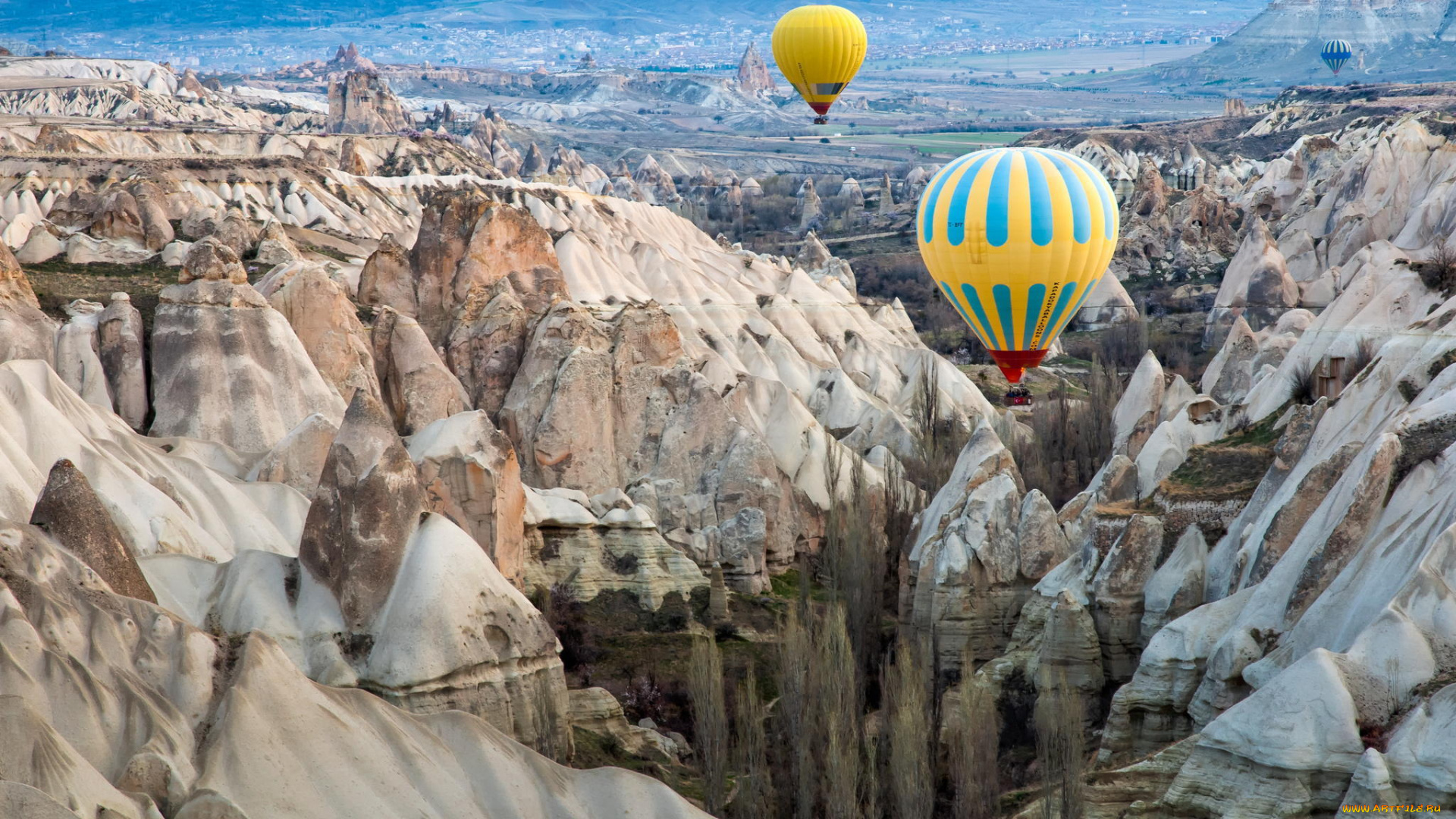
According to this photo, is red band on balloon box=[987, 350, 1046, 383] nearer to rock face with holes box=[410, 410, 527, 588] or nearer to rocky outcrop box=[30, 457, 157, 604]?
rock face with holes box=[410, 410, 527, 588]

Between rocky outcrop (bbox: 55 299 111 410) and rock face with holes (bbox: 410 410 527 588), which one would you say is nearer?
rock face with holes (bbox: 410 410 527 588)

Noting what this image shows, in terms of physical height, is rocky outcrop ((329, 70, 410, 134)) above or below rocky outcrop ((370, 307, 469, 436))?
above

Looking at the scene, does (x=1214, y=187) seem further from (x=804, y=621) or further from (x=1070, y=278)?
(x=804, y=621)

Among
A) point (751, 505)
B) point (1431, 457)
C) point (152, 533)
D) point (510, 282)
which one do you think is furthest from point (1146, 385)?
point (152, 533)

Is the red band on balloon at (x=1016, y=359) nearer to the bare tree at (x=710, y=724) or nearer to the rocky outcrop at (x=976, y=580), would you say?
the rocky outcrop at (x=976, y=580)

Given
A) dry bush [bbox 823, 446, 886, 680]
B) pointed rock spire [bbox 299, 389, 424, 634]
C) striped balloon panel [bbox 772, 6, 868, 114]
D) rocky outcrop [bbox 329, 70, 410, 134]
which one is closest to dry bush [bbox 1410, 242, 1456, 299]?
dry bush [bbox 823, 446, 886, 680]

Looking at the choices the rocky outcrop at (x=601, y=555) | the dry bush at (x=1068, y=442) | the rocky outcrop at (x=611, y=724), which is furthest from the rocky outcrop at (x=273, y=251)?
the rocky outcrop at (x=611, y=724)

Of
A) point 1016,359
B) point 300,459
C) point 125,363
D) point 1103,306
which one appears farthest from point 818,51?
point 300,459
